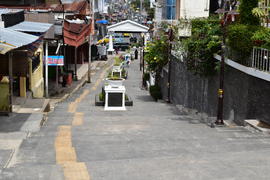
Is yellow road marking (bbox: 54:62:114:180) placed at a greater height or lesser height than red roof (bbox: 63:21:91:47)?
lesser

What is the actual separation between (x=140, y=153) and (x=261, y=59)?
4947 millimetres

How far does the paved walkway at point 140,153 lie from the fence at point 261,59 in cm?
172

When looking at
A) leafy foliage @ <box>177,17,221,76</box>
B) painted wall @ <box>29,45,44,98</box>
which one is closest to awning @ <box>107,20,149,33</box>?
painted wall @ <box>29,45,44,98</box>

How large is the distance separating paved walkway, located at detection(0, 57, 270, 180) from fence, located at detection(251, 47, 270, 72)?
1.72 metres

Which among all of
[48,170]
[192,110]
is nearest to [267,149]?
[48,170]

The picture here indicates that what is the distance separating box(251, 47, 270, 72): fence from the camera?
11.6 metres

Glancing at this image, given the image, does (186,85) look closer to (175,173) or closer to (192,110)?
(192,110)

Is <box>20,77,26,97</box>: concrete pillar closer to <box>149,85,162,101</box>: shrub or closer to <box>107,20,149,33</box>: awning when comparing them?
<box>149,85,162,101</box>: shrub

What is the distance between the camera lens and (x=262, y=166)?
24.6ft

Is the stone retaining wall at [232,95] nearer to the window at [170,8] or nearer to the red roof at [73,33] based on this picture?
the red roof at [73,33]

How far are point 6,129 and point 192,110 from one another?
881cm

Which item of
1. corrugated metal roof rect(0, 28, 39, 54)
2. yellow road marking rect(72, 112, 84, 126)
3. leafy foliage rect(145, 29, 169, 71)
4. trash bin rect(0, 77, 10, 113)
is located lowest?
yellow road marking rect(72, 112, 84, 126)

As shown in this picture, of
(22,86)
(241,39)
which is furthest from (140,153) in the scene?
(22,86)

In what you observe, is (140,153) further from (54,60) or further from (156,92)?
(54,60)
